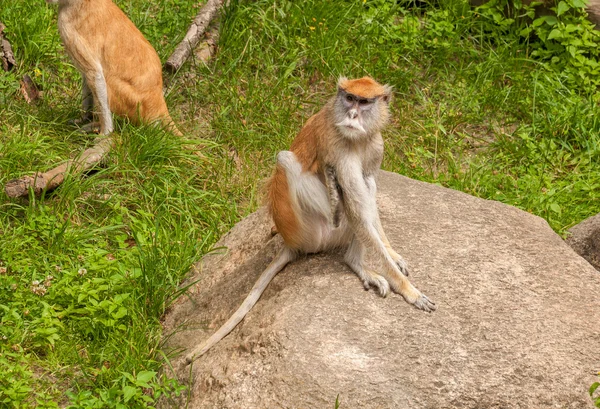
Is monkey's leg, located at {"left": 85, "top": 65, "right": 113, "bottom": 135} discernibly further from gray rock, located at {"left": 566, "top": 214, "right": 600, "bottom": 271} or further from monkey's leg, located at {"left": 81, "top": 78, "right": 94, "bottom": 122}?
gray rock, located at {"left": 566, "top": 214, "right": 600, "bottom": 271}

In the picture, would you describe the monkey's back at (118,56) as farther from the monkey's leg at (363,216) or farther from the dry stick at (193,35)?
the monkey's leg at (363,216)

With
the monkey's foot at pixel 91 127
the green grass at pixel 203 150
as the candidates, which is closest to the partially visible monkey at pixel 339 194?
the green grass at pixel 203 150

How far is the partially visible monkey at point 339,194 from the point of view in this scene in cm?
345

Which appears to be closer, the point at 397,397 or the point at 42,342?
the point at 397,397

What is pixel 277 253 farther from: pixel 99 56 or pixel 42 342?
pixel 99 56

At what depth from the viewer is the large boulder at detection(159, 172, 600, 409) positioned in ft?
10.0

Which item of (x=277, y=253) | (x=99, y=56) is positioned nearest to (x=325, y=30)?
(x=99, y=56)

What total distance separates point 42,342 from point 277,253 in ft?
3.94

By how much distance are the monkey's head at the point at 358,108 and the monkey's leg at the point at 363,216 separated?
16cm

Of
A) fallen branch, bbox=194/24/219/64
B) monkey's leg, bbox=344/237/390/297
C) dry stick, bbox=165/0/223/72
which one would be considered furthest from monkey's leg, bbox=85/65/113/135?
monkey's leg, bbox=344/237/390/297

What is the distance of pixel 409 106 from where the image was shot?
19.5ft

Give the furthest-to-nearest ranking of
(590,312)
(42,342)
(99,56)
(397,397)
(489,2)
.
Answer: (489,2), (99,56), (42,342), (590,312), (397,397)

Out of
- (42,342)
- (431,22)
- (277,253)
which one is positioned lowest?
(42,342)

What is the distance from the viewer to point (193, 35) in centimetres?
590
